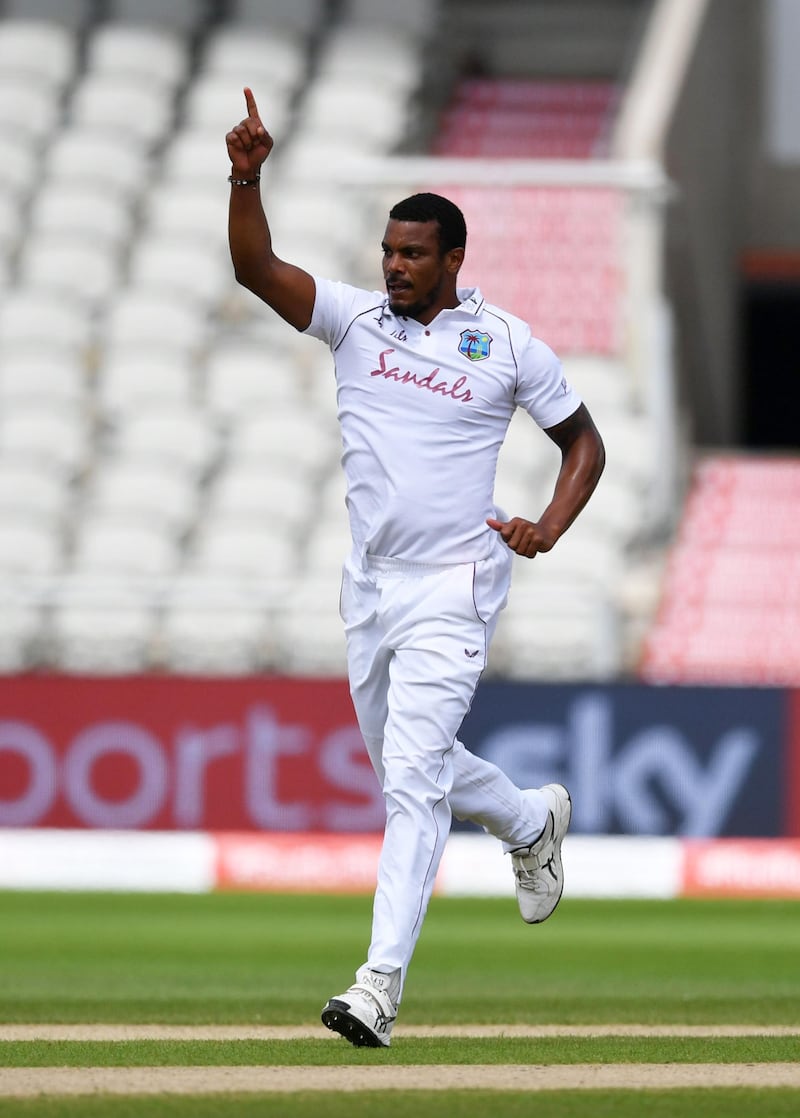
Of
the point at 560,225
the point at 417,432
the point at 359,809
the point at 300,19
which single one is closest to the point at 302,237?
the point at 560,225

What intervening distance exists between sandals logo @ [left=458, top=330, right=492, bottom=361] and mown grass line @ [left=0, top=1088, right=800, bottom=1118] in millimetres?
1665

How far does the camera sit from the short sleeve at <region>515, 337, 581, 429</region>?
5.18m

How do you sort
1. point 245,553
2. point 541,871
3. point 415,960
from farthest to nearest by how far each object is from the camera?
point 245,553 < point 415,960 < point 541,871

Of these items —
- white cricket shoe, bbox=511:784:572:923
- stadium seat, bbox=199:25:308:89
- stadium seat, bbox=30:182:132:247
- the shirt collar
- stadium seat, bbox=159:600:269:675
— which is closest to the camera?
the shirt collar

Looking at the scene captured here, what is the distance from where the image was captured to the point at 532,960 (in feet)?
27.6

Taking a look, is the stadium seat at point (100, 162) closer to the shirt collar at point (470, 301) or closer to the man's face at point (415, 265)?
the shirt collar at point (470, 301)

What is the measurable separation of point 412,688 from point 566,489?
557 mm

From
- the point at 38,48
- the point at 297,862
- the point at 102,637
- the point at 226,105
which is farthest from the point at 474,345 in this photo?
the point at 38,48

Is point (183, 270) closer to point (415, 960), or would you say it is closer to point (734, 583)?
point (734, 583)

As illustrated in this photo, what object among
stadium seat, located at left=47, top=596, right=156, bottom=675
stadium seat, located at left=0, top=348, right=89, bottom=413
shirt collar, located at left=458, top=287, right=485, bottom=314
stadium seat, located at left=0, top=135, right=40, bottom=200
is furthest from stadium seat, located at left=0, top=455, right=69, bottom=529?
shirt collar, located at left=458, top=287, right=485, bottom=314

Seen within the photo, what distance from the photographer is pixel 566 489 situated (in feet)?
16.8

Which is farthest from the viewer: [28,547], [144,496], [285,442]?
[285,442]

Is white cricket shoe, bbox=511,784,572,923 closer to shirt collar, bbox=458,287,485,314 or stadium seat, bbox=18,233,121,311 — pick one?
shirt collar, bbox=458,287,485,314

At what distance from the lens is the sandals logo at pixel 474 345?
511 cm
